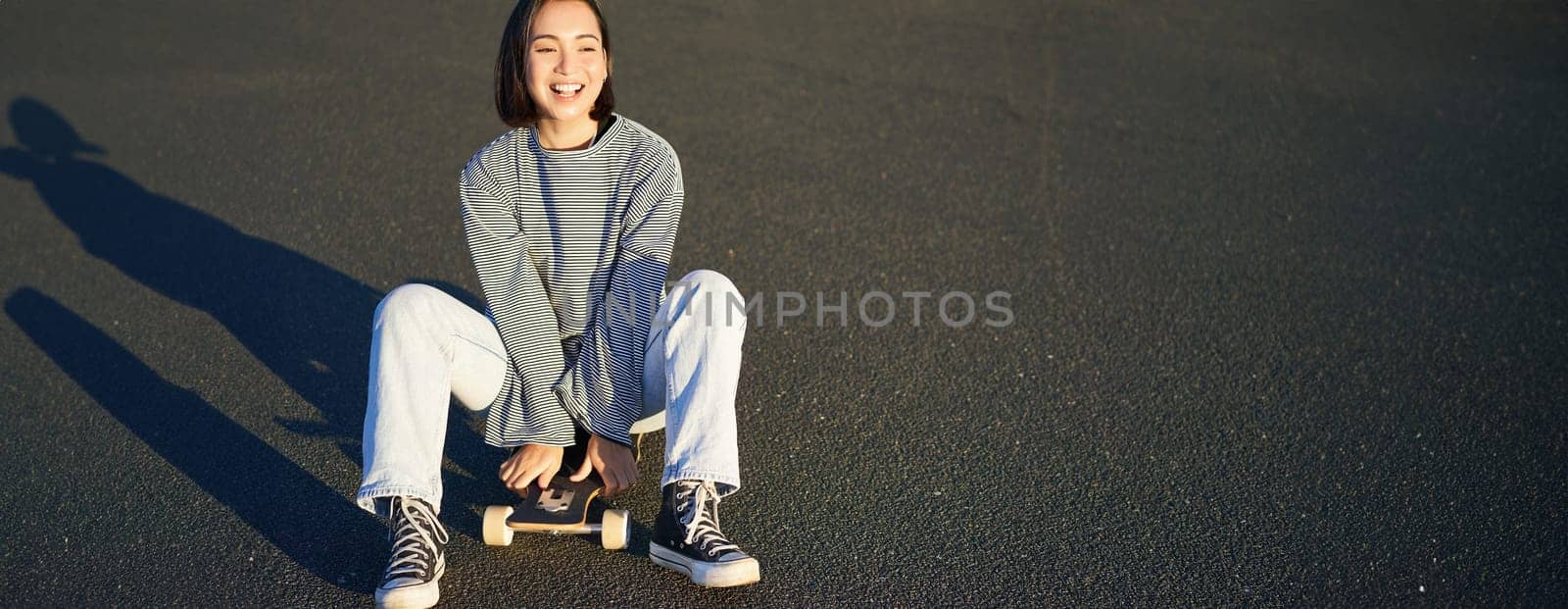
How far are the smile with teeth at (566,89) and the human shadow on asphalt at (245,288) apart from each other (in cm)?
107

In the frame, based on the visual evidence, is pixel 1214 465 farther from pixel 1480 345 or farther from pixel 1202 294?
pixel 1480 345

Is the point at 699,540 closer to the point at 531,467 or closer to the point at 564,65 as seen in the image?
the point at 531,467

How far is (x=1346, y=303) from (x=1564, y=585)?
1.44 meters

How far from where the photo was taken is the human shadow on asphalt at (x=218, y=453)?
10.3 ft

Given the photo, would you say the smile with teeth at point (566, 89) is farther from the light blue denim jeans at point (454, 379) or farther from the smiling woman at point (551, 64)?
the light blue denim jeans at point (454, 379)

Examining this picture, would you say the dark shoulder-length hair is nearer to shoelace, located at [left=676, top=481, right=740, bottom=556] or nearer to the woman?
the woman

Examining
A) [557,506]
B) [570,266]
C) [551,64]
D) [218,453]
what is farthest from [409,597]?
[551,64]

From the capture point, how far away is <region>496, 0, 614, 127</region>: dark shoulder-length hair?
3096 millimetres

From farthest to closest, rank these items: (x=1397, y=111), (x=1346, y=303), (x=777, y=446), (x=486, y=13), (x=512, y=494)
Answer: (x=486, y=13), (x=1397, y=111), (x=1346, y=303), (x=777, y=446), (x=512, y=494)

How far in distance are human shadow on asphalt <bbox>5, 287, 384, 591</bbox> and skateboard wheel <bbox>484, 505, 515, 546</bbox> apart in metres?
0.29

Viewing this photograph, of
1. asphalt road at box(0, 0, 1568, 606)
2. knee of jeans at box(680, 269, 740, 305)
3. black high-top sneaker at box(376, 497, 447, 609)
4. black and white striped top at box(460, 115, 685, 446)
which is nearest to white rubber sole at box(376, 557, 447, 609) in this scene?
black high-top sneaker at box(376, 497, 447, 609)

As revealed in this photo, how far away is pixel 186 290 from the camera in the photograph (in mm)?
4285

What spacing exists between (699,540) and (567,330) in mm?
659

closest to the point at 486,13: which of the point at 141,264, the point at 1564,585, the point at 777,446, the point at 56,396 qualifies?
the point at 141,264
